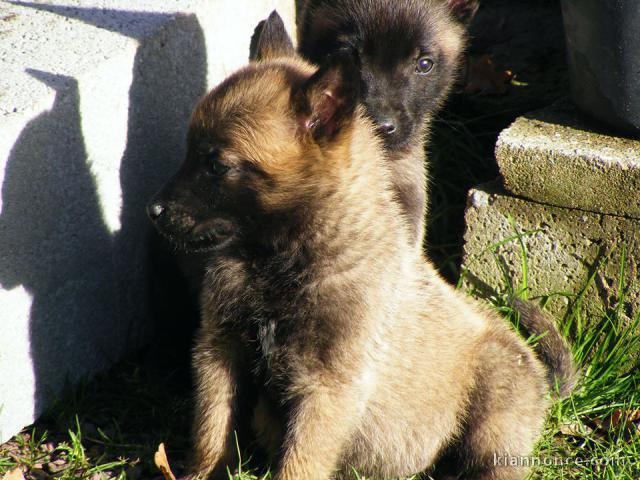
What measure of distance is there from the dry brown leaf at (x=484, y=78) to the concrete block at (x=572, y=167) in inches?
53.4

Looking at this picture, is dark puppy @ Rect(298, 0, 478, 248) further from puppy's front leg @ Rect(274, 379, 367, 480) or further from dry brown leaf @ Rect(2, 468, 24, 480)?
dry brown leaf @ Rect(2, 468, 24, 480)

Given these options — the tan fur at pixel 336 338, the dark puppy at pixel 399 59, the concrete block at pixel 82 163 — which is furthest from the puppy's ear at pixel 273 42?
the concrete block at pixel 82 163

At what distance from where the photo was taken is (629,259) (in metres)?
3.73

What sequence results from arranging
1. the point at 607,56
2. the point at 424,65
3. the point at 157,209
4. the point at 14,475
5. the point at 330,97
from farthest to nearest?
the point at 424,65 → the point at 607,56 → the point at 14,475 → the point at 157,209 → the point at 330,97

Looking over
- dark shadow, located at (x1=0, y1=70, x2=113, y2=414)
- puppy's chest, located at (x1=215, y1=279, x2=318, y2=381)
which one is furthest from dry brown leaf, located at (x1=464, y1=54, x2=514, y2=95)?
puppy's chest, located at (x1=215, y1=279, x2=318, y2=381)

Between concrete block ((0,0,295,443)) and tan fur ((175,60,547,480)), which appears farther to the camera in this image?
concrete block ((0,0,295,443))

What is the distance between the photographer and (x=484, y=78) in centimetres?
524

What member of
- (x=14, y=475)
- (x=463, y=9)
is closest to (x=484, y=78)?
(x=463, y=9)

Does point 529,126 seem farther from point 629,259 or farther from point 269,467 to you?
point 269,467

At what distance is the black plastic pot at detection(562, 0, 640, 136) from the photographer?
3471mm

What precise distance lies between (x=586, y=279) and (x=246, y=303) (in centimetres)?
164

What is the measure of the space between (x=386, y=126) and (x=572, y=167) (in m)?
0.78

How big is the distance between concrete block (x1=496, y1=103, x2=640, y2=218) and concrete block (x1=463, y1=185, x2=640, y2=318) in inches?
2.6

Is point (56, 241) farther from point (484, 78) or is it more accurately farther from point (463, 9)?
point (484, 78)
